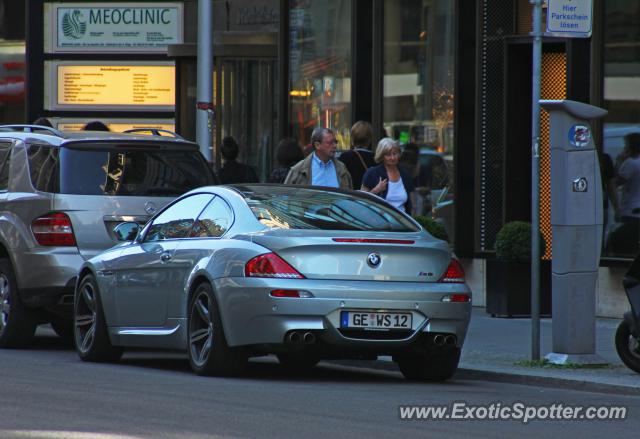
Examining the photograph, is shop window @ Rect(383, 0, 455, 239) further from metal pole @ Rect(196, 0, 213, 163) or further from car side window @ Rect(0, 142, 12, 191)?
car side window @ Rect(0, 142, 12, 191)

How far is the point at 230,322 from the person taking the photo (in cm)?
1098

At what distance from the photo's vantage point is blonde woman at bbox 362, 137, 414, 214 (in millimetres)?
14953

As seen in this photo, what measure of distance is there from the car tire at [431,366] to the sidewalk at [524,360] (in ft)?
1.66

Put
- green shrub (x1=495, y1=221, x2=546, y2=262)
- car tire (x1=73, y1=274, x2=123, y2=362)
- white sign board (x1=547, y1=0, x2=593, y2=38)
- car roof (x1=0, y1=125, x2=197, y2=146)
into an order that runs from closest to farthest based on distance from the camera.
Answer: white sign board (x1=547, y1=0, x2=593, y2=38), car tire (x1=73, y1=274, x2=123, y2=362), car roof (x1=0, y1=125, x2=197, y2=146), green shrub (x1=495, y1=221, x2=546, y2=262)

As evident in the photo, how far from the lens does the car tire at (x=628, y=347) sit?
38.3 ft

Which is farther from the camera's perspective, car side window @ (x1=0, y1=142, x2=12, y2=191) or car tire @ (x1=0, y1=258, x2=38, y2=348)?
car side window @ (x1=0, y1=142, x2=12, y2=191)

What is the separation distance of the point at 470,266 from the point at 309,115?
4155 millimetres

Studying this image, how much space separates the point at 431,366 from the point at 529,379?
71 cm

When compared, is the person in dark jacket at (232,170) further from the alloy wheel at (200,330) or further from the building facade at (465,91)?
the alloy wheel at (200,330)

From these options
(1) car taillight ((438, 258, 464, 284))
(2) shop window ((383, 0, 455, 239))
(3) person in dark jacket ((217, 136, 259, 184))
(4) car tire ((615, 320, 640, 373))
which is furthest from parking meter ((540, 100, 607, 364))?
(2) shop window ((383, 0, 455, 239))

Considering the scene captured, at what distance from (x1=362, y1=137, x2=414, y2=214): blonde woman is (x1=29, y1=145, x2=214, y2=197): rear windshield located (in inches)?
60.5

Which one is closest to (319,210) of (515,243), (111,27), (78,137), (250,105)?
(78,137)

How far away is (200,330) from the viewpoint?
1148cm

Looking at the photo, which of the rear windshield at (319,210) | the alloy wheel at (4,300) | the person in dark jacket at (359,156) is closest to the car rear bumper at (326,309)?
the rear windshield at (319,210)
